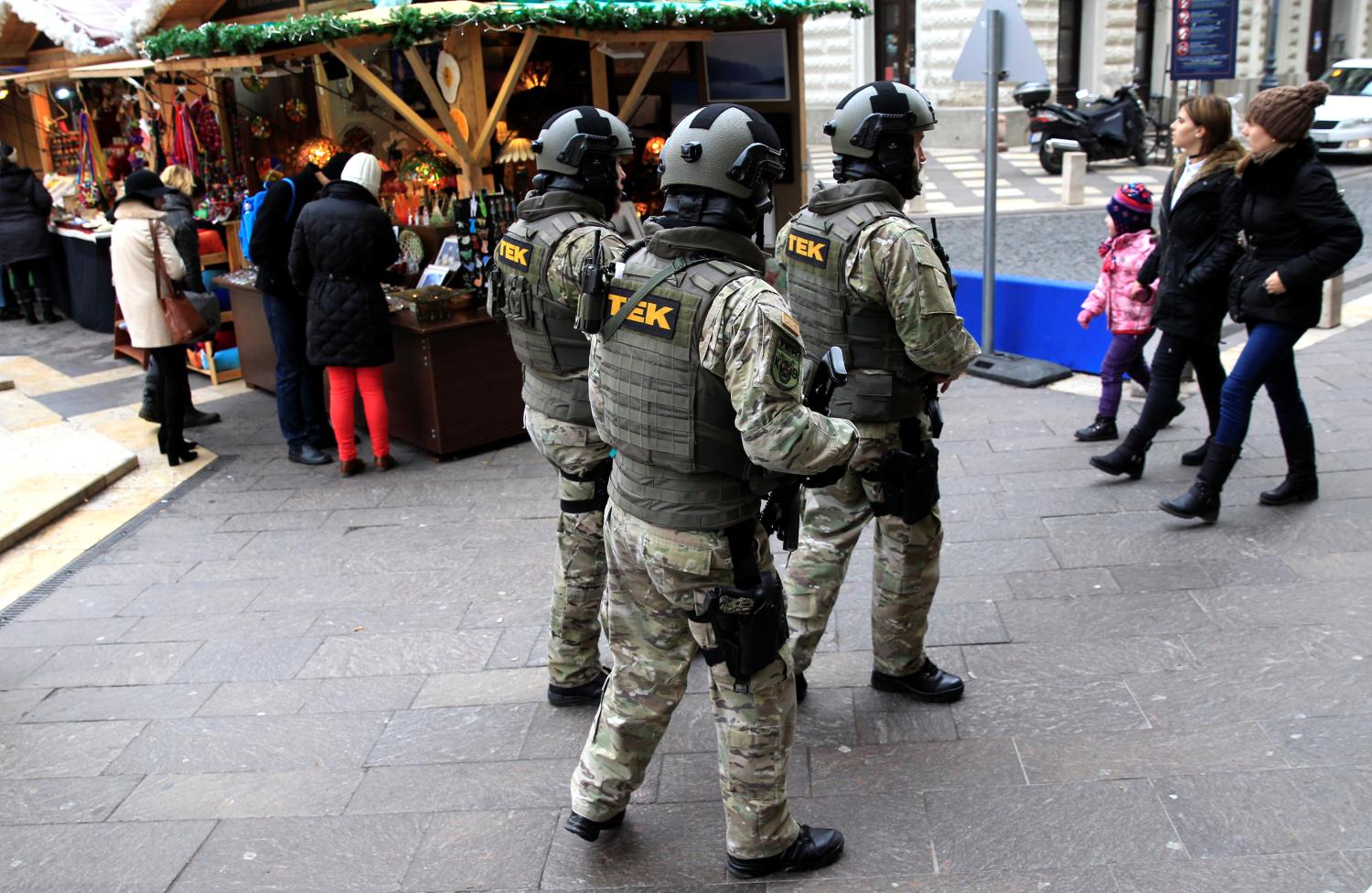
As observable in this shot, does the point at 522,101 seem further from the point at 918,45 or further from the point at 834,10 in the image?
the point at 918,45

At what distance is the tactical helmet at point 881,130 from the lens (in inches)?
151

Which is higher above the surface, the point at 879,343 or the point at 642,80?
the point at 642,80

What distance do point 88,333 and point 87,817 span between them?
9130 millimetres

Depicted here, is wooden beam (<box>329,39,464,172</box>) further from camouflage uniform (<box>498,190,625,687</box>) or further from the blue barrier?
the blue barrier

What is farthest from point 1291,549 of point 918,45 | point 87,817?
point 918,45

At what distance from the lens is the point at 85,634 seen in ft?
17.3

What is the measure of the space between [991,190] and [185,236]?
5.42 meters

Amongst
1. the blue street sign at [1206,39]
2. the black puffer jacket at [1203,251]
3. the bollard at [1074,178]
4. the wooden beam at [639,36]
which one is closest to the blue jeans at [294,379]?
the wooden beam at [639,36]

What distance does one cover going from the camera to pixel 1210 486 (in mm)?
5395

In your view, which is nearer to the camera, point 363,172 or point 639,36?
point 363,172

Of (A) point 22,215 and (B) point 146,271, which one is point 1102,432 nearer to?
(B) point 146,271

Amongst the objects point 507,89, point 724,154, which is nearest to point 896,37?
point 507,89

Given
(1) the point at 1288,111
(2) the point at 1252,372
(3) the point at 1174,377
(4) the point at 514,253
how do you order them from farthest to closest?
(3) the point at 1174,377
(2) the point at 1252,372
(1) the point at 1288,111
(4) the point at 514,253

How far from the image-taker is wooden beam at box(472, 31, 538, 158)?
22.5 ft
